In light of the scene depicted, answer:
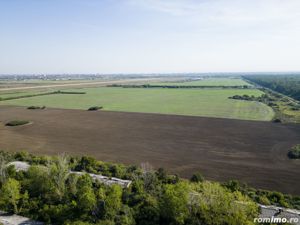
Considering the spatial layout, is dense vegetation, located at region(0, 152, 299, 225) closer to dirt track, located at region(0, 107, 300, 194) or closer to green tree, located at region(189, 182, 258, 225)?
green tree, located at region(189, 182, 258, 225)

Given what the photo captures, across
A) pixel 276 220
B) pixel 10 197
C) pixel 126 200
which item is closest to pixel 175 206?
pixel 126 200

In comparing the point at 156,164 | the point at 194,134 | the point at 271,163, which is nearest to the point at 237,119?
the point at 194,134

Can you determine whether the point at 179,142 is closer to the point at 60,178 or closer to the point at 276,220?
the point at 60,178

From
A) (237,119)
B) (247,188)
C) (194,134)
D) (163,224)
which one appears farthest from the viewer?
(237,119)

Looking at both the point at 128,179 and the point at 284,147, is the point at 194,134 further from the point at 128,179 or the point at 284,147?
the point at 128,179

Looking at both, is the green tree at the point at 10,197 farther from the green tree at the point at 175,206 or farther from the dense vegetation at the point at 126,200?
the green tree at the point at 175,206

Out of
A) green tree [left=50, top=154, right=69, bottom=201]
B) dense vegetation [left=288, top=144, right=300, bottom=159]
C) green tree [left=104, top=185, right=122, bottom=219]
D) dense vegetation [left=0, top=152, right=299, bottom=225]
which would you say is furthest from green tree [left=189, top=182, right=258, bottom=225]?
dense vegetation [left=288, top=144, right=300, bottom=159]
